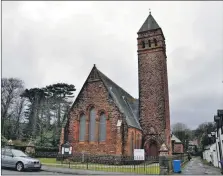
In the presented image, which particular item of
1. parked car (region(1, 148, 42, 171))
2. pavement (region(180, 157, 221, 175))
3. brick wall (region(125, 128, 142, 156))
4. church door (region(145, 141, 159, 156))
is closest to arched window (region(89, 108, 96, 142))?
brick wall (region(125, 128, 142, 156))

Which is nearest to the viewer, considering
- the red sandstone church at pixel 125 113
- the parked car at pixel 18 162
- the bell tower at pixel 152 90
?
the parked car at pixel 18 162

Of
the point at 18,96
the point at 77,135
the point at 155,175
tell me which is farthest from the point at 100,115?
the point at 18,96

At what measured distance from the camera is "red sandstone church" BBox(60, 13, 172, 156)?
1069 inches

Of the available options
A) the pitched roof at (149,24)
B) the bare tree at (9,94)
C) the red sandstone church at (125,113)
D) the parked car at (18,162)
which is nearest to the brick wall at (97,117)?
the red sandstone church at (125,113)

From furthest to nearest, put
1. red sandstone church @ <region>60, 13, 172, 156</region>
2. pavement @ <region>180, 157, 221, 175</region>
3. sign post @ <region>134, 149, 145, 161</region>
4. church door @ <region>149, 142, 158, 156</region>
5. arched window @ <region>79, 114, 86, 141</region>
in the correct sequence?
church door @ <region>149, 142, 158, 156</region> < arched window @ <region>79, 114, 86, 141</region> < red sandstone church @ <region>60, 13, 172, 156</region> < sign post @ <region>134, 149, 145, 161</region> < pavement @ <region>180, 157, 221, 175</region>

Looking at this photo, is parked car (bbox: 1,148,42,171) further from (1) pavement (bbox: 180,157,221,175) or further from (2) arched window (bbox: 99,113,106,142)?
(1) pavement (bbox: 180,157,221,175)

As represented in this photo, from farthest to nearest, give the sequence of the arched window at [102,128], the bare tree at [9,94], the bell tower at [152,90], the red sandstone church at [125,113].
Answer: the bare tree at [9,94]
the bell tower at [152,90]
the arched window at [102,128]
the red sandstone church at [125,113]

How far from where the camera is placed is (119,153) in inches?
1012

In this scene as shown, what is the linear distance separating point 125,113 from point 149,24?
16.0 m

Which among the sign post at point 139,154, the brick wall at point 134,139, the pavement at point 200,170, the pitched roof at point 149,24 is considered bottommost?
the pavement at point 200,170

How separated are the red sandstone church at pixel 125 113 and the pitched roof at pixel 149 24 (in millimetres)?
153

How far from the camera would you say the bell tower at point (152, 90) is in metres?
32.1

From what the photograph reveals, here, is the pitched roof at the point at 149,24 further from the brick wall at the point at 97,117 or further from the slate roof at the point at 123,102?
the brick wall at the point at 97,117

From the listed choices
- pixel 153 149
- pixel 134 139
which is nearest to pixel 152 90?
pixel 153 149
